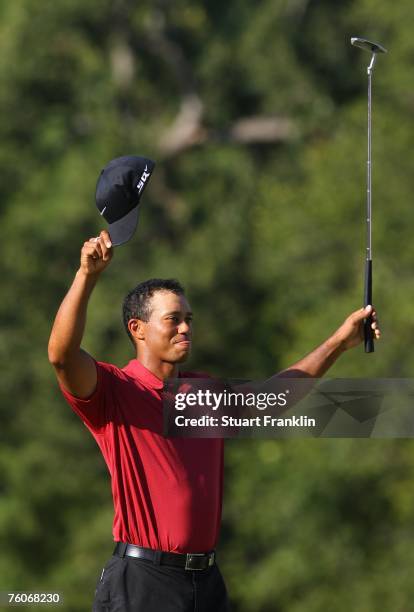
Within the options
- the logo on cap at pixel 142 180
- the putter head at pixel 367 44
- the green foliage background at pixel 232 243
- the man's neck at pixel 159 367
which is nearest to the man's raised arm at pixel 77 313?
the logo on cap at pixel 142 180

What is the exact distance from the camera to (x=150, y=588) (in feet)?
18.0

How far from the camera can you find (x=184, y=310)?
574 cm

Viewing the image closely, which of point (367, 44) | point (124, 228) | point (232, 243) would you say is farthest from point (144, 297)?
point (232, 243)

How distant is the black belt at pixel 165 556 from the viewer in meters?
5.51

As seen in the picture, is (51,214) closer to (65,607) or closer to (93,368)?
(65,607)

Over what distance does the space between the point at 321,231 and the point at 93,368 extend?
697 inches

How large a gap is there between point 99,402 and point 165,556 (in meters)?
0.55

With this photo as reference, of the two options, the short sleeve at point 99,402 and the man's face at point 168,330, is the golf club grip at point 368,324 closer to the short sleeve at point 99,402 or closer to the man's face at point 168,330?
the man's face at point 168,330

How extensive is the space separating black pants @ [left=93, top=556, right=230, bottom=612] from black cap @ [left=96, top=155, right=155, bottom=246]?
1112 mm

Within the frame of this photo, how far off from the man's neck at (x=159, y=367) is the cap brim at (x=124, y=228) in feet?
1.73

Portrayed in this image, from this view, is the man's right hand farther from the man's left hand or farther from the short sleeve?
the man's left hand

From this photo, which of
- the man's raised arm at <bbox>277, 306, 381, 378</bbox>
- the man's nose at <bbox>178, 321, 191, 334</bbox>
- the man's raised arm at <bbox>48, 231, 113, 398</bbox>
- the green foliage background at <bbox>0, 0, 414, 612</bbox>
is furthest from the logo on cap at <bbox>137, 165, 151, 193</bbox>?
the green foliage background at <bbox>0, 0, 414, 612</bbox>

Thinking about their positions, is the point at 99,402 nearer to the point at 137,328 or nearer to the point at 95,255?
the point at 137,328

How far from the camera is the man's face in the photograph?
5.70m
